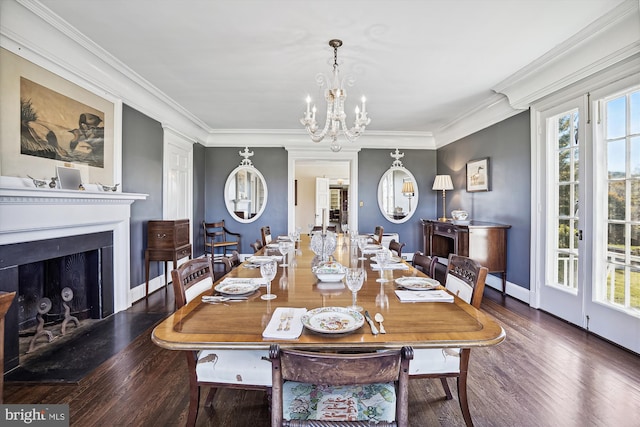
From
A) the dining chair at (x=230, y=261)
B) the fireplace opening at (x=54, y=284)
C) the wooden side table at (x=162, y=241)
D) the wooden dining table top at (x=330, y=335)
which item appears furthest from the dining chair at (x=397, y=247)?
the fireplace opening at (x=54, y=284)

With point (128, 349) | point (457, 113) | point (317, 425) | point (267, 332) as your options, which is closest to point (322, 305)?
point (267, 332)

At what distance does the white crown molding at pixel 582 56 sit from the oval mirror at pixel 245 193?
4.28m

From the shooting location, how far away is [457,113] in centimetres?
468

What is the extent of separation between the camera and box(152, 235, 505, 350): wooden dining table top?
1.02m

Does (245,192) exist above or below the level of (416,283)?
above

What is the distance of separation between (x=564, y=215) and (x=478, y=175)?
163 cm

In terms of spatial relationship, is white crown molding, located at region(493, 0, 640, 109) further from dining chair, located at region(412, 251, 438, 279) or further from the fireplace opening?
the fireplace opening

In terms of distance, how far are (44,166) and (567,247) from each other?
4.70 meters

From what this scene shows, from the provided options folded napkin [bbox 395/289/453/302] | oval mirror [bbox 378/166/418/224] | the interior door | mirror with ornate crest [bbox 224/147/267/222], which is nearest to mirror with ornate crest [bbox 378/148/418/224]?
oval mirror [bbox 378/166/418/224]

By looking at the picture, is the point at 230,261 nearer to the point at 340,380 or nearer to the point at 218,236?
the point at 340,380

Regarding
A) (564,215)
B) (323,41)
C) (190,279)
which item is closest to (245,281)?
(190,279)

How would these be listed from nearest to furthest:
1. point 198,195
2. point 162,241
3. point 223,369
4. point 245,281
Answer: point 223,369, point 245,281, point 162,241, point 198,195

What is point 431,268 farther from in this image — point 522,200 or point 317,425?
point 522,200

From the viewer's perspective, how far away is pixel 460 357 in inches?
56.8
